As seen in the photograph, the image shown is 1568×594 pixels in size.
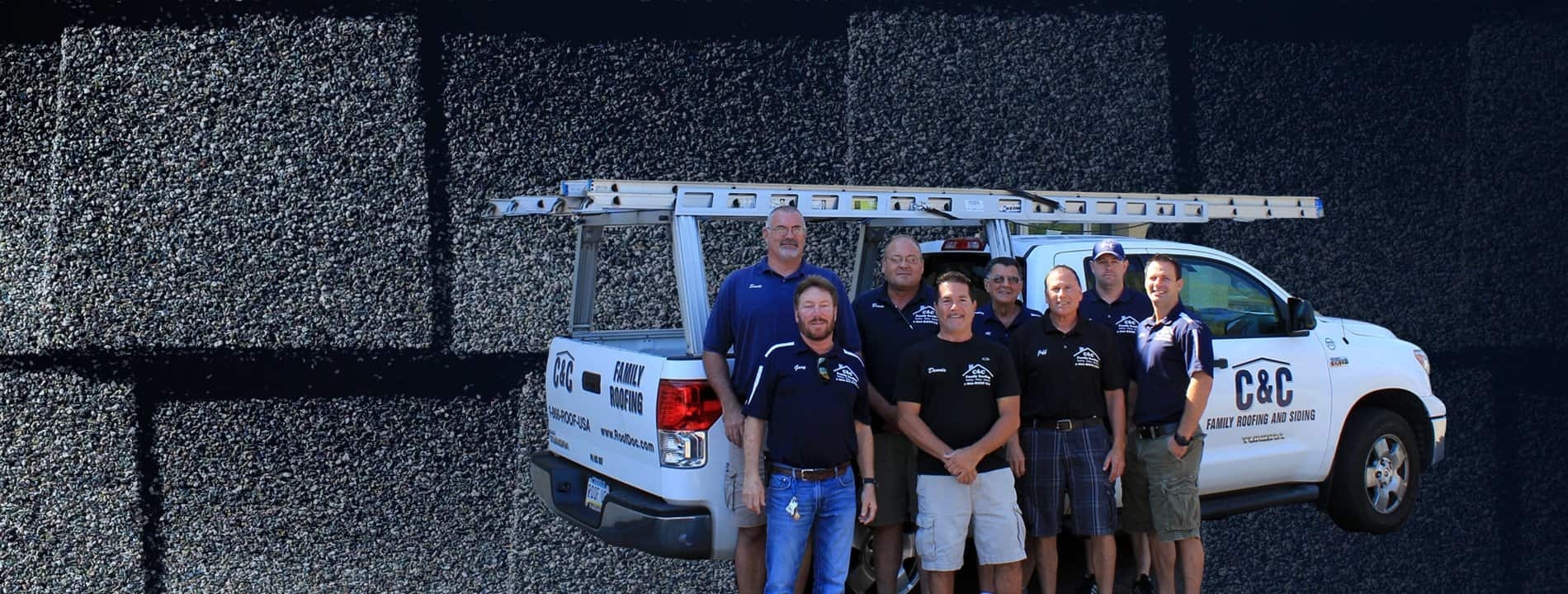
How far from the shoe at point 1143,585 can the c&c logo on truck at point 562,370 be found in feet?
7.72

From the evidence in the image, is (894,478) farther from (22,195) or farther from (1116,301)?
(22,195)

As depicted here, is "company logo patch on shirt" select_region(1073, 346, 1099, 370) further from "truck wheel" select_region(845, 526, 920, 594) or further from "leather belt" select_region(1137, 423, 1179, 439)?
"truck wheel" select_region(845, 526, 920, 594)

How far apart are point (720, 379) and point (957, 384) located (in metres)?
0.76

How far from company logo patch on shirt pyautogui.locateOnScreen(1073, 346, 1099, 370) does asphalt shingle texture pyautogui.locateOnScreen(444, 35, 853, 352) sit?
282cm

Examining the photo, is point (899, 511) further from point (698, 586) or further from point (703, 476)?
point (698, 586)

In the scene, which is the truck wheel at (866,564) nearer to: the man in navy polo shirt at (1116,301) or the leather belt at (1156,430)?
the leather belt at (1156,430)

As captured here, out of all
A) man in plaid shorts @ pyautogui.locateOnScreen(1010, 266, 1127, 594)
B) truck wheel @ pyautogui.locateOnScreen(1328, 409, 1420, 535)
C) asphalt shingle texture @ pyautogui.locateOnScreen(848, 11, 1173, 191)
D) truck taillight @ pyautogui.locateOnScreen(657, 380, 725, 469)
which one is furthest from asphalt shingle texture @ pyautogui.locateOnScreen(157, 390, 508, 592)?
truck wheel @ pyautogui.locateOnScreen(1328, 409, 1420, 535)

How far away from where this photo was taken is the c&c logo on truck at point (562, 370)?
4.90 m

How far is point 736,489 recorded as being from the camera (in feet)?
13.4

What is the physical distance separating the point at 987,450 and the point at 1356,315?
483 cm

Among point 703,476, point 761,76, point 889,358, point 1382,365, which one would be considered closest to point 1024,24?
point 761,76

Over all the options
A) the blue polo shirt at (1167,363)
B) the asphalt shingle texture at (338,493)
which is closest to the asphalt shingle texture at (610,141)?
the asphalt shingle texture at (338,493)

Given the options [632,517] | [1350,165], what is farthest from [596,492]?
[1350,165]

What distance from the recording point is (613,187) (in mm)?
4117
